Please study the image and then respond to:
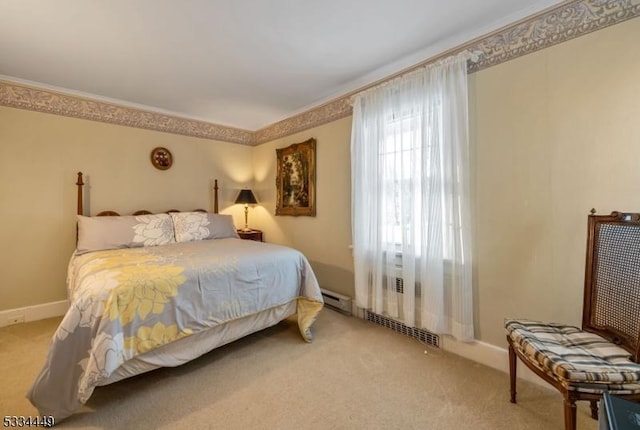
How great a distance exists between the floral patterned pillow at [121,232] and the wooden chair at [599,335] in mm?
3219

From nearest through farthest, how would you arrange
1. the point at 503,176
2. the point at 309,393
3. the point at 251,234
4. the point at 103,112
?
the point at 309,393, the point at 503,176, the point at 103,112, the point at 251,234

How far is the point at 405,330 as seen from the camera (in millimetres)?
2533

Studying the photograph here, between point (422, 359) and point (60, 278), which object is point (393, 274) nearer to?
point (422, 359)

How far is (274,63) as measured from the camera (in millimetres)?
2492

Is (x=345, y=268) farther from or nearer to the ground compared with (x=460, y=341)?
farther from the ground

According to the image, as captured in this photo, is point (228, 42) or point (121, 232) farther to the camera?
point (121, 232)

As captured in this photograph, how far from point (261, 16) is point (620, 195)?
2.40 metres

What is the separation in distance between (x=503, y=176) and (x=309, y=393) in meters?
1.93

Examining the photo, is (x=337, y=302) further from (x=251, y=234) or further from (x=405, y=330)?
(x=251, y=234)

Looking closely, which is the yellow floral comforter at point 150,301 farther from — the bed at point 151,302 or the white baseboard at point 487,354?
the white baseboard at point 487,354

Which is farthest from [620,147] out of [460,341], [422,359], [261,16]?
[261,16]

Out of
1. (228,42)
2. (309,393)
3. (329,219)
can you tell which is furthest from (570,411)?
(228,42)

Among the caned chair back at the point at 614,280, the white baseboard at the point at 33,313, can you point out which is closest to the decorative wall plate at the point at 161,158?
the white baseboard at the point at 33,313

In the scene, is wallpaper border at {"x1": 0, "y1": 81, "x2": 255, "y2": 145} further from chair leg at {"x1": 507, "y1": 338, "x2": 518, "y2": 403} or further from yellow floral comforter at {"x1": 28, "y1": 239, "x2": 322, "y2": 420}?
chair leg at {"x1": 507, "y1": 338, "x2": 518, "y2": 403}
